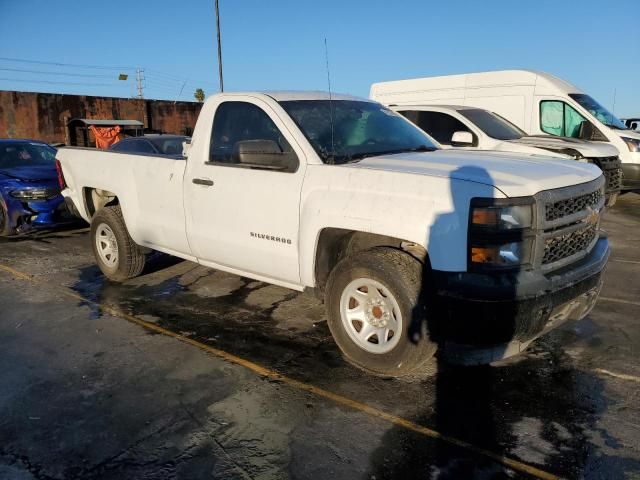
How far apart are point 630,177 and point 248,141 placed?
8993mm

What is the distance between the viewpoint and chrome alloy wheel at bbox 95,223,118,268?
5.68 m

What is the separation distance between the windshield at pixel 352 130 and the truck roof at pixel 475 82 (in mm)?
6965

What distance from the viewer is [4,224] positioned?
7.88 metres

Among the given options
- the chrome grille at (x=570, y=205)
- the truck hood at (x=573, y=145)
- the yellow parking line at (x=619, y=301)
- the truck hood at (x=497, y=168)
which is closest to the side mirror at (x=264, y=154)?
the truck hood at (x=497, y=168)

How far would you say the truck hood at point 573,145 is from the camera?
8.73 metres

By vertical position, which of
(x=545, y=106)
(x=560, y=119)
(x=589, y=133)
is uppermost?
(x=545, y=106)

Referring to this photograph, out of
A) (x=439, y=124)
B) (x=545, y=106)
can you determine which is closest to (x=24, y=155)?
(x=439, y=124)

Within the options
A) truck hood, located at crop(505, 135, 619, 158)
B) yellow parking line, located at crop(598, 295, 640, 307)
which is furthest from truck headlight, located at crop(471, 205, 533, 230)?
truck hood, located at crop(505, 135, 619, 158)

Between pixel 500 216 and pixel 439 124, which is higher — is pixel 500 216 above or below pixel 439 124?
below

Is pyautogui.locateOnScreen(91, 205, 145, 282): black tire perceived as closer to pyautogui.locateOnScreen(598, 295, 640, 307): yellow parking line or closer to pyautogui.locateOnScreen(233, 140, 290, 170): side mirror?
→ pyautogui.locateOnScreen(233, 140, 290, 170): side mirror

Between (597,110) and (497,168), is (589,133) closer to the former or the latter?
(597,110)

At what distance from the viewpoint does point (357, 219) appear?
336 centimetres

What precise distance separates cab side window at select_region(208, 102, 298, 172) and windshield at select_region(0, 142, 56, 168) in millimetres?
5450

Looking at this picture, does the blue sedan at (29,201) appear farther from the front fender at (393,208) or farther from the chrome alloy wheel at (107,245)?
the front fender at (393,208)
